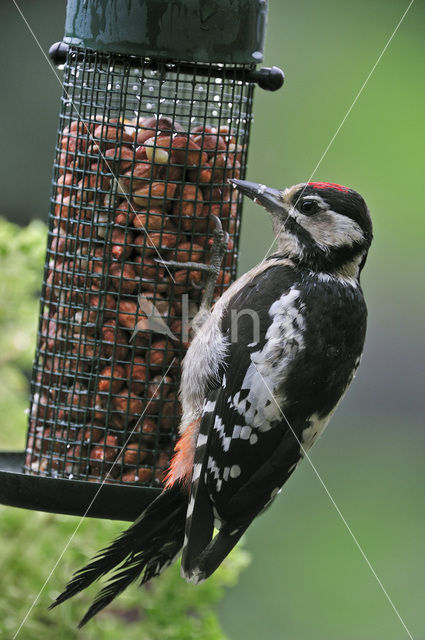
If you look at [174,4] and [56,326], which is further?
[56,326]

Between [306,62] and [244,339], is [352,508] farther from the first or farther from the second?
[244,339]

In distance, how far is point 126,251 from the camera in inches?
106

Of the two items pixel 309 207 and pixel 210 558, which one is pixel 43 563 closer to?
pixel 210 558

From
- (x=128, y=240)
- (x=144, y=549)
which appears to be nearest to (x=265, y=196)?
(x=128, y=240)

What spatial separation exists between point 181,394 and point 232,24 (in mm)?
1018

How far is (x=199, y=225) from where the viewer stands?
8.97ft

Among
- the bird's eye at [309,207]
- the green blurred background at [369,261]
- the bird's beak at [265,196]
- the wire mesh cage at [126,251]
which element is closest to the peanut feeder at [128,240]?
the wire mesh cage at [126,251]

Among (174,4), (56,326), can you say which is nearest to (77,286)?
(56,326)

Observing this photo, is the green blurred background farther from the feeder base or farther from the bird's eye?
the feeder base

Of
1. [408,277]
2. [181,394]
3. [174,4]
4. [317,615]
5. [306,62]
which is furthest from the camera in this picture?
[408,277]

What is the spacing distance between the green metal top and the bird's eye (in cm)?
42

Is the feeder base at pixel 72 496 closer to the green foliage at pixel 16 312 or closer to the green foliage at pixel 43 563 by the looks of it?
the green foliage at pixel 43 563

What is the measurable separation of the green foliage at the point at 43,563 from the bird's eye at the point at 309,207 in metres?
0.88

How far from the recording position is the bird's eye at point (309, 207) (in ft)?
8.71
